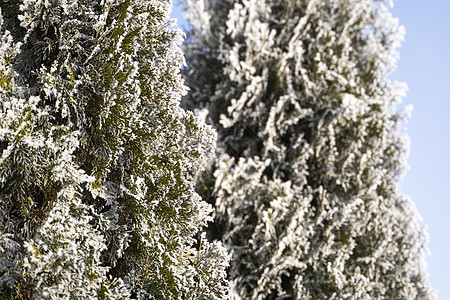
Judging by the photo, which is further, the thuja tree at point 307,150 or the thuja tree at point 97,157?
the thuja tree at point 307,150

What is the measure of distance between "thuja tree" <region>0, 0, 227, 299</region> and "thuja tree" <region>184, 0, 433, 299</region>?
9.45 ft

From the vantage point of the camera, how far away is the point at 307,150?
655cm

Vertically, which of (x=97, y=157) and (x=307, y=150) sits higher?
(x=307, y=150)

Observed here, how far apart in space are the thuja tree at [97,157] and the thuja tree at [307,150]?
2.88 metres

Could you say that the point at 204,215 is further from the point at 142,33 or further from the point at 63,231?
the point at 142,33

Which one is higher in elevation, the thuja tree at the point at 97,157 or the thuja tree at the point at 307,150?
the thuja tree at the point at 307,150

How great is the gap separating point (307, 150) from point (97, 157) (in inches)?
166

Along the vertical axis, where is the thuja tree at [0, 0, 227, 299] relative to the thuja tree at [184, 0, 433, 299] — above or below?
below

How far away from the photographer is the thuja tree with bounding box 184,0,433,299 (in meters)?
6.01

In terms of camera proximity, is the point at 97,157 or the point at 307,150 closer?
the point at 97,157

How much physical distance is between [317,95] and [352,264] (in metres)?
2.63

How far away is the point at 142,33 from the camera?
10.3ft

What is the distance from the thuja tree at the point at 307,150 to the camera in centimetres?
601

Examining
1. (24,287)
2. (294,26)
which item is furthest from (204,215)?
(294,26)
